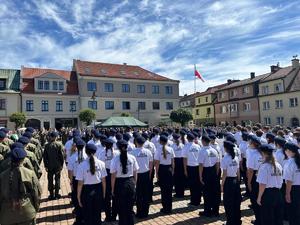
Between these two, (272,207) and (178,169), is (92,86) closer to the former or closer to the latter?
(178,169)

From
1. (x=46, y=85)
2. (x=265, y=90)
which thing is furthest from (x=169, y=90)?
(x=46, y=85)

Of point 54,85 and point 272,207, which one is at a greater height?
point 54,85

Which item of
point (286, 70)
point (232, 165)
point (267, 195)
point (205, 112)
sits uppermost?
point (286, 70)

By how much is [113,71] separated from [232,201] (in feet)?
144

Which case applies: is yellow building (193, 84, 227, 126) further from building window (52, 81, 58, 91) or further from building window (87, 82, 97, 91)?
building window (52, 81, 58, 91)

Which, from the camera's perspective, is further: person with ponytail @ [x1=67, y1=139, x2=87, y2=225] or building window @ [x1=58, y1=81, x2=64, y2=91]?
building window @ [x1=58, y1=81, x2=64, y2=91]

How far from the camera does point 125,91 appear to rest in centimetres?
4806

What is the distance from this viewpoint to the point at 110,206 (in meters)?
7.78

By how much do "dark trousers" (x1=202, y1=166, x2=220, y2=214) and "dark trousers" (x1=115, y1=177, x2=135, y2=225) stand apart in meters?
2.30

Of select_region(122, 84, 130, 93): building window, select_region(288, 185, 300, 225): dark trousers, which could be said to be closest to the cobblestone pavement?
select_region(288, 185, 300, 225): dark trousers

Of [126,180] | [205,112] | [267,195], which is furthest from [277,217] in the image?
[205,112]

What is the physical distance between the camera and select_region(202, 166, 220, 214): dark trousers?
781cm

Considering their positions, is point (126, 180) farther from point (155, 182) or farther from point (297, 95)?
point (297, 95)

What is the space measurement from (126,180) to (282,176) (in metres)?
3.26
